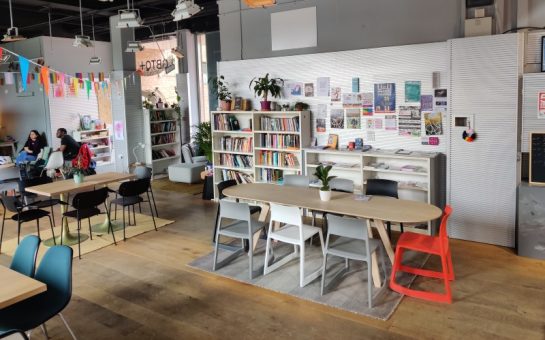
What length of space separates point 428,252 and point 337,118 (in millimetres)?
3267

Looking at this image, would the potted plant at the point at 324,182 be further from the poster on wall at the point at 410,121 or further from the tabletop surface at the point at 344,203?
the poster on wall at the point at 410,121

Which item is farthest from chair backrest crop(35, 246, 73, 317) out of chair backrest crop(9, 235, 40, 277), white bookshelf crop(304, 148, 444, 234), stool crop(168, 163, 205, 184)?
stool crop(168, 163, 205, 184)

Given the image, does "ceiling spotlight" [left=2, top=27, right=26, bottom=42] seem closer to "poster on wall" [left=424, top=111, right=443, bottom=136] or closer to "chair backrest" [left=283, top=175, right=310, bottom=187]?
"chair backrest" [left=283, top=175, right=310, bottom=187]

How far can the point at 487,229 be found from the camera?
5.95 m

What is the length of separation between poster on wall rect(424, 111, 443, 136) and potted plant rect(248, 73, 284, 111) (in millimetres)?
2544

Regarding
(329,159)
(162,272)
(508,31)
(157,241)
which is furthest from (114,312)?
(508,31)

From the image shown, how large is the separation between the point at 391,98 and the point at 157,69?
6.77m

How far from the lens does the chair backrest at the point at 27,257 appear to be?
143 inches

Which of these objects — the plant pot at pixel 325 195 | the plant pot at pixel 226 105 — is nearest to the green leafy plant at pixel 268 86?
the plant pot at pixel 226 105

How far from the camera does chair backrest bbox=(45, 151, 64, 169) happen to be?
1002 cm

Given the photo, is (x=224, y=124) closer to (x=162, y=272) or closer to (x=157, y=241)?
(x=157, y=241)

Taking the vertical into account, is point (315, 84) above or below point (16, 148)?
above

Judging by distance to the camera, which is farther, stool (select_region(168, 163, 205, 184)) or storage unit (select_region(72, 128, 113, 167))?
storage unit (select_region(72, 128, 113, 167))

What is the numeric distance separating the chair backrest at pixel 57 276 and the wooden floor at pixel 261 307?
0.76 meters
